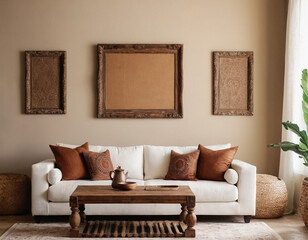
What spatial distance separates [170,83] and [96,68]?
1026 millimetres

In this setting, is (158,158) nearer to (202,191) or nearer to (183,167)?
(183,167)

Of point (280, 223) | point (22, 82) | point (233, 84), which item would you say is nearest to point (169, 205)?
point (280, 223)

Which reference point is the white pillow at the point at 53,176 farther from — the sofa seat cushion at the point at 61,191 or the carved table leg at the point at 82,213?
the carved table leg at the point at 82,213

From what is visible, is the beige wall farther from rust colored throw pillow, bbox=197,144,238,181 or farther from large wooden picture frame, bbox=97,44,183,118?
rust colored throw pillow, bbox=197,144,238,181

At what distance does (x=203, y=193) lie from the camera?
182 inches

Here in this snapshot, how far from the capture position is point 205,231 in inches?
171

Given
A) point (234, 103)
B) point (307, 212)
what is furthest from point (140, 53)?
point (307, 212)

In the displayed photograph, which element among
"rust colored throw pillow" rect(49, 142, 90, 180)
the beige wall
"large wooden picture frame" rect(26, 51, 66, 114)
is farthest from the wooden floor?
"large wooden picture frame" rect(26, 51, 66, 114)

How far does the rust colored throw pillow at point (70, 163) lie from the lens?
15.9 ft

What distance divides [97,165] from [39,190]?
0.71 metres

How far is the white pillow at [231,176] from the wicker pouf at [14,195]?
8.05ft

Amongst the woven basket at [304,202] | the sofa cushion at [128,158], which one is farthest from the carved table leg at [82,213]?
the woven basket at [304,202]

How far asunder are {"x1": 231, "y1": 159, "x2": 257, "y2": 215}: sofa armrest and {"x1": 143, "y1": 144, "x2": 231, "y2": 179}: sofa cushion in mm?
673

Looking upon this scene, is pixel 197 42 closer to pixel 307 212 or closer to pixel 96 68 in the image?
pixel 96 68
